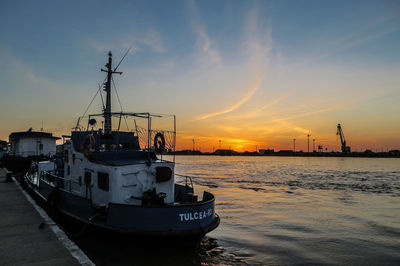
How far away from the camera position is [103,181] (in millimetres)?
10062

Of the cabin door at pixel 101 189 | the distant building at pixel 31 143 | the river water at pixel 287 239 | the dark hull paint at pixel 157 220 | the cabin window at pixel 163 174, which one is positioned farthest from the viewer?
the distant building at pixel 31 143

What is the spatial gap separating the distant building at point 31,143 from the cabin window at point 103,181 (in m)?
30.2

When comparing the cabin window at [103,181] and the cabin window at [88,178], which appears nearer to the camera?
the cabin window at [103,181]

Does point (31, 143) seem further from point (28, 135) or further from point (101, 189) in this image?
point (101, 189)

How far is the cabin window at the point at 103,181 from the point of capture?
9859mm

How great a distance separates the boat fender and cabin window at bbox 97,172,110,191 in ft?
7.73

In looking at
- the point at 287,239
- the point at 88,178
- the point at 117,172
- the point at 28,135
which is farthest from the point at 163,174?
the point at 28,135

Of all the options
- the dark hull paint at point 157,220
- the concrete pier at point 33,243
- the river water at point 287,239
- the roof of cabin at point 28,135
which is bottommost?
the river water at point 287,239

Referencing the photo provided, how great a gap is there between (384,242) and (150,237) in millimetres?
10104

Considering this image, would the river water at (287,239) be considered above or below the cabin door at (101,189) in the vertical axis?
below

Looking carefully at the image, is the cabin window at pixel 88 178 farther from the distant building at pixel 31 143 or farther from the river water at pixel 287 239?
the distant building at pixel 31 143

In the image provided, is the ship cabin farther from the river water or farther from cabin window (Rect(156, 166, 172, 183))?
the river water

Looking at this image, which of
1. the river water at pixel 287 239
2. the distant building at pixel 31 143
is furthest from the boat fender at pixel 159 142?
the distant building at pixel 31 143

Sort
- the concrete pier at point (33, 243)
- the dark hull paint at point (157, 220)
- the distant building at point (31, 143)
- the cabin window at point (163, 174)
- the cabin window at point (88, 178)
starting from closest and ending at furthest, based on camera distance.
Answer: the concrete pier at point (33, 243) → the dark hull paint at point (157, 220) → the cabin window at point (163, 174) → the cabin window at point (88, 178) → the distant building at point (31, 143)
